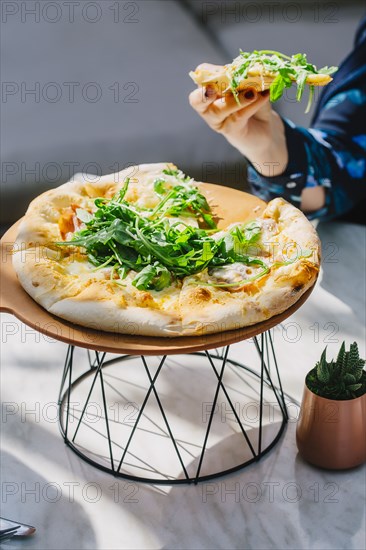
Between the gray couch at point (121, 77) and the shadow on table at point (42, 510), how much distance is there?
5.91 feet

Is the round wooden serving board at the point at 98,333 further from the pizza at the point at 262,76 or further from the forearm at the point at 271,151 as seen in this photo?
the forearm at the point at 271,151

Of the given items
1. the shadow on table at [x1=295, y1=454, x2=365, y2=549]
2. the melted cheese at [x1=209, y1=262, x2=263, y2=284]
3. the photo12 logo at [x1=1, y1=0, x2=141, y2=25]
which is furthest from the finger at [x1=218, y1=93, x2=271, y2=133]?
the photo12 logo at [x1=1, y1=0, x2=141, y2=25]

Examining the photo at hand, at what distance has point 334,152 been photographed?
93.0 inches

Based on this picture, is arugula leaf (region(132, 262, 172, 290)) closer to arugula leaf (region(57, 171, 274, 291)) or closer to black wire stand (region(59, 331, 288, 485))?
arugula leaf (region(57, 171, 274, 291))

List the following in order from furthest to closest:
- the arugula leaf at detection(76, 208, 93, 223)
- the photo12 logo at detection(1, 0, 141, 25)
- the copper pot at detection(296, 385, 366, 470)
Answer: the photo12 logo at detection(1, 0, 141, 25)
the arugula leaf at detection(76, 208, 93, 223)
the copper pot at detection(296, 385, 366, 470)

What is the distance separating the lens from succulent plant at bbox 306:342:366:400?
142 cm

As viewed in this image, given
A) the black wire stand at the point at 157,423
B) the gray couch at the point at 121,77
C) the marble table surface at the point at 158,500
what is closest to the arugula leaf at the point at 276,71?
the black wire stand at the point at 157,423

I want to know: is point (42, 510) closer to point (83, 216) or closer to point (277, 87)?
point (83, 216)

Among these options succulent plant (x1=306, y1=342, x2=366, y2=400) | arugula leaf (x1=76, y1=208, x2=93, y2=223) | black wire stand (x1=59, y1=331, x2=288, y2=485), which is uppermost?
arugula leaf (x1=76, y1=208, x2=93, y2=223)

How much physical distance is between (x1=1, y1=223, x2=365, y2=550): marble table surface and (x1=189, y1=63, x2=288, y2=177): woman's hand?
61 cm

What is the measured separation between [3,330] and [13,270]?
1.41 feet

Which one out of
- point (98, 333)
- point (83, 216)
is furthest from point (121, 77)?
point (98, 333)

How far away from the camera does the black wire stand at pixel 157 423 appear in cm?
150

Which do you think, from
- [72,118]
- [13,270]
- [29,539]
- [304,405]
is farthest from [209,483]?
[72,118]
